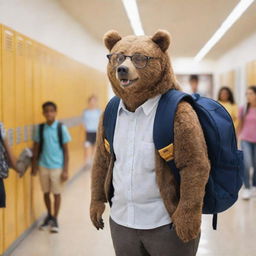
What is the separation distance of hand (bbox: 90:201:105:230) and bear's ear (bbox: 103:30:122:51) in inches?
32.8

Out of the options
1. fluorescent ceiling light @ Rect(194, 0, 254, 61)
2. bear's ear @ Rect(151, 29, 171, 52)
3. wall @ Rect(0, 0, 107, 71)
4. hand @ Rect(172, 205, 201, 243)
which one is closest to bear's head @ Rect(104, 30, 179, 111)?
bear's ear @ Rect(151, 29, 171, 52)

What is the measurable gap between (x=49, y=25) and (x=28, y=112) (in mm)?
1504

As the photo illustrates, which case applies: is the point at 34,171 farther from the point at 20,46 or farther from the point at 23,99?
the point at 20,46

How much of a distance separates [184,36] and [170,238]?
6932 mm

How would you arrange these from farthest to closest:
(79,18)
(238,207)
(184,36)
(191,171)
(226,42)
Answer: (226,42)
(184,36)
(79,18)
(238,207)
(191,171)

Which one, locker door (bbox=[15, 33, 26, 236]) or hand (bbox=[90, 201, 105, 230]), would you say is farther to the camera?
locker door (bbox=[15, 33, 26, 236])

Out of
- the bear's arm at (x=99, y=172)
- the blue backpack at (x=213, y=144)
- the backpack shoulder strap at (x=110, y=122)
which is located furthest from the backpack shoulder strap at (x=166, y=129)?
the bear's arm at (x=99, y=172)

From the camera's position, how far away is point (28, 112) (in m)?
3.62

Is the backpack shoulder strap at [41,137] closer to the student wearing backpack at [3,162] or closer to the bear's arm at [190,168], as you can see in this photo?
the student wearing backpack at [3,162]

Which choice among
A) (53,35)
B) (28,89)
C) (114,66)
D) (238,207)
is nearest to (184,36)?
(53,35)

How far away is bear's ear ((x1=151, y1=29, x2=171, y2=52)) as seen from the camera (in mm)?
1675

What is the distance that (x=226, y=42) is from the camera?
8.84m

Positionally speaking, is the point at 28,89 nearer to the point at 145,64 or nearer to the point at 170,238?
the point at 145,64

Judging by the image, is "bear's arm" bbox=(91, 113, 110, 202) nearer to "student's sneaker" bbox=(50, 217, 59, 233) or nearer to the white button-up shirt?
the white button-up shirt
